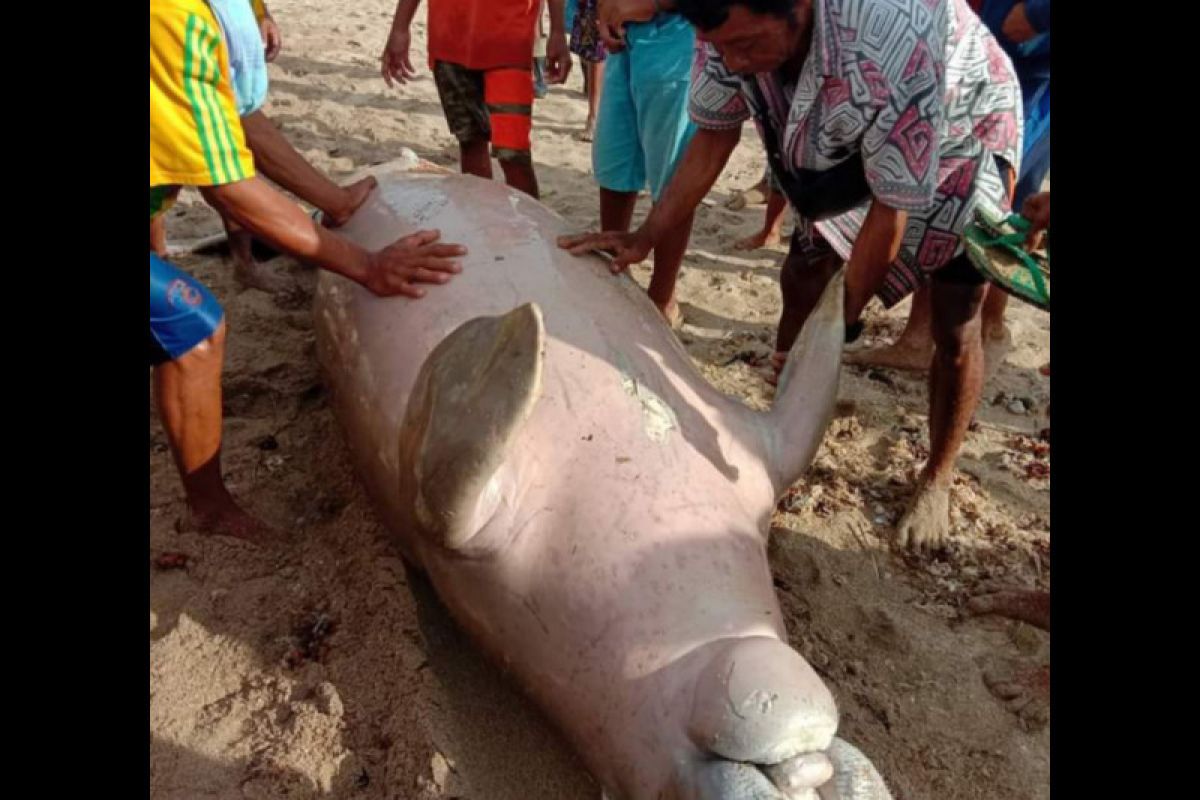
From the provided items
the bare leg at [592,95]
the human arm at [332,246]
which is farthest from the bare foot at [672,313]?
the bare leg at [592,95]

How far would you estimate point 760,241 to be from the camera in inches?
194

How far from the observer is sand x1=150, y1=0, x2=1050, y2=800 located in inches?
84.9

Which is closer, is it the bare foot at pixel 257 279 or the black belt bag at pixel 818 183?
the black belt bag at pixel 818 183

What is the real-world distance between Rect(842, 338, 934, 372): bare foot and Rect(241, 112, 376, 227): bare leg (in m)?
2.13

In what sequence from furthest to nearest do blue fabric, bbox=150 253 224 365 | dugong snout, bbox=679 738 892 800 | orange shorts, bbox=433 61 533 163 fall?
orange shorts, bbox=433 61 533 163
blue fabric, bbox=150 253 224 365
dugong snout, bbox=679 738 892 800

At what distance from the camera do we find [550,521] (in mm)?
2074

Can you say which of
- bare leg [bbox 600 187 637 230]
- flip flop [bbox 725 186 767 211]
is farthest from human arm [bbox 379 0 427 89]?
flip flop [bbox 725 186 767 211]

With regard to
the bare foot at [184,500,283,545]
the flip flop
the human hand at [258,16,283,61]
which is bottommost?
the bare foot at [184,500,283,545]

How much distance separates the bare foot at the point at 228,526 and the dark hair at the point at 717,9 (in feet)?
6.09

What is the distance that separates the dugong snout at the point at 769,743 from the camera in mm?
1599

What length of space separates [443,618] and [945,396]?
1.71 meters

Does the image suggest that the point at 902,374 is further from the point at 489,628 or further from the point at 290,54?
the point at 290,54

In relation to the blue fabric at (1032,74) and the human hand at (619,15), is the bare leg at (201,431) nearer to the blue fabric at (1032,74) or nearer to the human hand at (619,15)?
the human hand at (619,15)

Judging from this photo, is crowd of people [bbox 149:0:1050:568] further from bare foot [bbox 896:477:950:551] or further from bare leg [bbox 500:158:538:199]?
bare leg [bbox 500:158:538:199]
